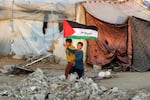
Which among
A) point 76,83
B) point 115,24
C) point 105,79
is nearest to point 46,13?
point 115,24

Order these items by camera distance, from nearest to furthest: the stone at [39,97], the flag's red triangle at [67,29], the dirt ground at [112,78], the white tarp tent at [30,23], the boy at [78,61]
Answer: the stone at [39,97] < the boy at [78,61] < the dirt ground at [112,78] < the flag's red triangle at [67,29] < the white tarp tent at [30,23]

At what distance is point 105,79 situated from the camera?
1487 cm

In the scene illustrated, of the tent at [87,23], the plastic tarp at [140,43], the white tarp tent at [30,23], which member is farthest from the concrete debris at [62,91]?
the white tarp tent at [30,23]

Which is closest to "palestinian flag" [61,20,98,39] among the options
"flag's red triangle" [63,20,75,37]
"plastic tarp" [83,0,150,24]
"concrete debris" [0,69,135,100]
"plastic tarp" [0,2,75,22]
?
"flag's red triangle" [63,20,75,37]

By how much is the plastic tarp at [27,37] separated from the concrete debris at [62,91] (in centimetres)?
658

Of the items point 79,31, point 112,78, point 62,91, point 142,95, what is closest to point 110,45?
point 112,78

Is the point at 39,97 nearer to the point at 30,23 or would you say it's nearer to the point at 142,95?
the point at 142,95

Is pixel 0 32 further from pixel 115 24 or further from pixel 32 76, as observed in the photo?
pixel 32 76

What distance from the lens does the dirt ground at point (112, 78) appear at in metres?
13.4

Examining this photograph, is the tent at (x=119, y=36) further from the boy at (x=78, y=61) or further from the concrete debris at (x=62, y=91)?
the concrete debris at (x=62, y=91)

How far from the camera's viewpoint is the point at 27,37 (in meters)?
20.0

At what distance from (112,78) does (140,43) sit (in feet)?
9.61

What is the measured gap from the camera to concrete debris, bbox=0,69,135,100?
11.2 meters

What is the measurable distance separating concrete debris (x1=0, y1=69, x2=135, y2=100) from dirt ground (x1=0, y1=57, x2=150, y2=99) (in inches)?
37.1
